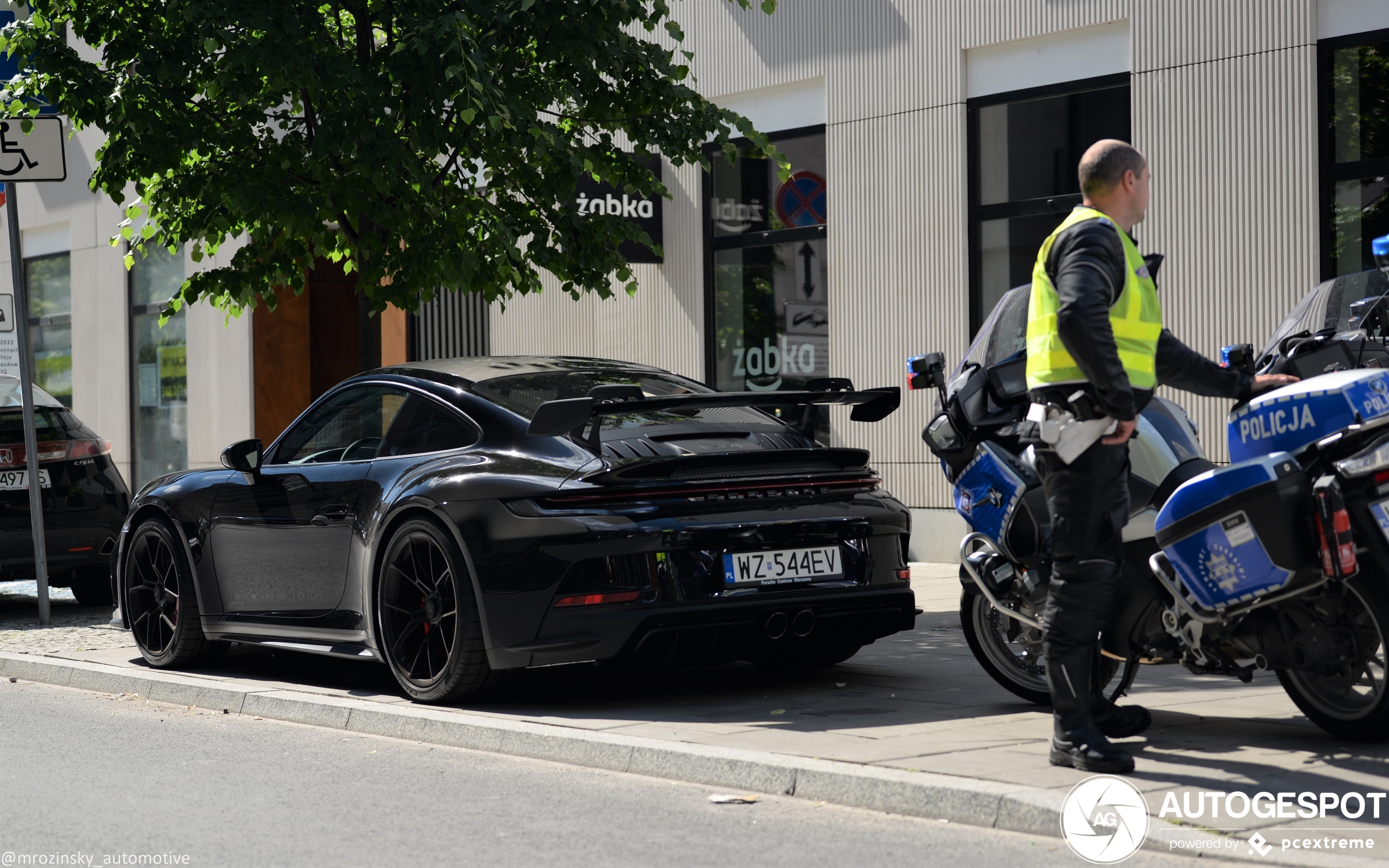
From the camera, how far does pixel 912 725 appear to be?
595cm

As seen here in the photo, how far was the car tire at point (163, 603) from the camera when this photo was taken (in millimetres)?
8133

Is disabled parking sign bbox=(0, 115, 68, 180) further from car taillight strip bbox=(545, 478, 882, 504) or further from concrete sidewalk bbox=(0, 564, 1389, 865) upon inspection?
car taillight strip bbox=(545, 478, 882, 504)

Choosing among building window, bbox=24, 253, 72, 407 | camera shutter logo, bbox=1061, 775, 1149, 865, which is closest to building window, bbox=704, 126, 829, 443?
camera shutter logo, bbox=1061, 775, 1149, 865

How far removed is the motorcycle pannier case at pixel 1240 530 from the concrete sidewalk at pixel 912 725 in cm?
55

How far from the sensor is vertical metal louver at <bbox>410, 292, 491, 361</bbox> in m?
17.6

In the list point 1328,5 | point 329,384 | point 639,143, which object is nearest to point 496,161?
point 639,143

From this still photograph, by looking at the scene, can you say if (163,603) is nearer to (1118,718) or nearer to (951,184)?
(1118,718)

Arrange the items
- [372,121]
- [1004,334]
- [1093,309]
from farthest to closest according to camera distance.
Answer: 1. [372,121]
2. [1004,334]
3. [1093,309]

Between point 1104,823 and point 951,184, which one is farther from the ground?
point 951,184

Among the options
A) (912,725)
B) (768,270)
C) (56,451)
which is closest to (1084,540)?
(912,725)

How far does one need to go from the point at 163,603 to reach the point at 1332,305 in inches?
227

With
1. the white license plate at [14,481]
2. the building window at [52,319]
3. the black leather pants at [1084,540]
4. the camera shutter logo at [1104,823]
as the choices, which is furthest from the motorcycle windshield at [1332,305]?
the building window at [52,319]

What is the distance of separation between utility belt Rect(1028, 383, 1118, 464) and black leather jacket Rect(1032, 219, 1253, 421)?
0.05 feet

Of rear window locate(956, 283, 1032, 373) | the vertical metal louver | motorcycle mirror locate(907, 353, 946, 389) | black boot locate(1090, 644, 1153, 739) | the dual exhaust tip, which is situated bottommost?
black boot locate(1090, 644, 1153, 739)
